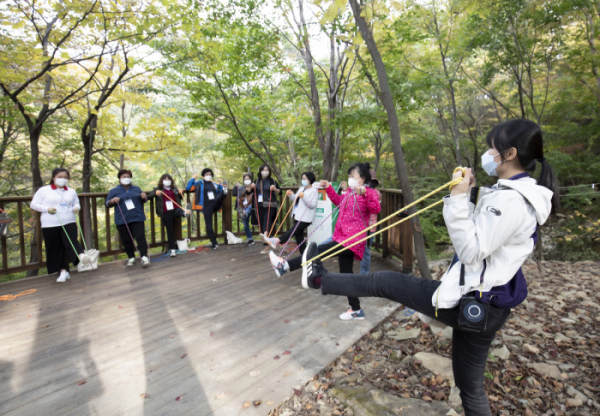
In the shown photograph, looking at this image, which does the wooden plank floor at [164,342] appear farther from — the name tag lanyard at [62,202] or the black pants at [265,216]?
the black pants at [265,216]

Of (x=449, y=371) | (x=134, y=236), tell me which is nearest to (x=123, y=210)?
(x=134, y=236)

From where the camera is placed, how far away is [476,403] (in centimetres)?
147

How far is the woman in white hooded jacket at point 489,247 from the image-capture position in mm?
1206

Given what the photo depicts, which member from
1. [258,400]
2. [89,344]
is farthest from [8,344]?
[258,400]

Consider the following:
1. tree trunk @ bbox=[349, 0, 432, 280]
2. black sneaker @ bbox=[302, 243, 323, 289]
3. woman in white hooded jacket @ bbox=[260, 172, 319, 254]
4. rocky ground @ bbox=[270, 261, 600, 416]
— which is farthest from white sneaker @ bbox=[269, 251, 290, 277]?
woman in white hooded jacket @ bbox=[260, 172, 319, 254]

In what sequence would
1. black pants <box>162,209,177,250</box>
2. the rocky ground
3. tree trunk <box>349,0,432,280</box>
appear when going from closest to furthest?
the rocky ground, tree trunk <box>349,0,432,280</box>, black pants <box>162,209,177,250</box>

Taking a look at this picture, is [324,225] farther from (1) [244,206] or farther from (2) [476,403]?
(2) [476,403]

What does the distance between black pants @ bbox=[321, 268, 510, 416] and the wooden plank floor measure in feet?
3.32

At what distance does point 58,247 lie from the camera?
13.5 ft

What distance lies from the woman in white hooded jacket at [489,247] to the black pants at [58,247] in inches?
179

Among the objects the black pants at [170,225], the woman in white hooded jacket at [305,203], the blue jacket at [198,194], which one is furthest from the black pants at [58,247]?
the woman in white hooded jacket at [305,203]

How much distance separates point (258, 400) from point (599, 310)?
3507 mm

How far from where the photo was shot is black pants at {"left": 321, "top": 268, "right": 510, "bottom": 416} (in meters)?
1.37

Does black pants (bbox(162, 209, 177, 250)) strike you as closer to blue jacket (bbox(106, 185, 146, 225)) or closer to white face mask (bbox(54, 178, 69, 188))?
blue jacket (bbox(106, 185, 146, 225))
